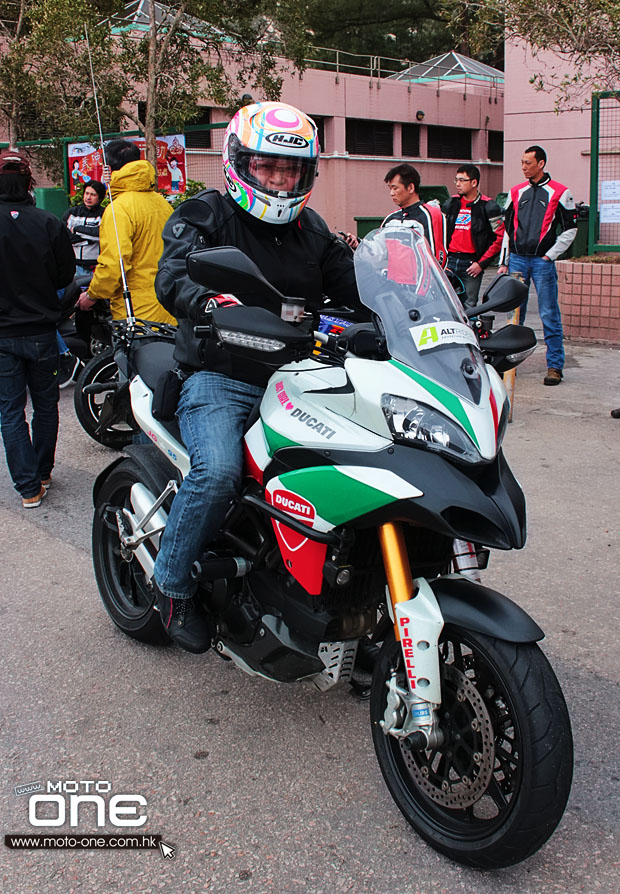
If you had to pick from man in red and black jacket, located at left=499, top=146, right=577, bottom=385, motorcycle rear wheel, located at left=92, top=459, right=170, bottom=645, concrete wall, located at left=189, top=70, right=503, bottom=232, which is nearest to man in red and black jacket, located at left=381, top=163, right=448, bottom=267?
man in red and black jacket, located at left=499, top=146, right=577, bottom=385

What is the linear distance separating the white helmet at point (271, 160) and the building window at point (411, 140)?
3232 cm

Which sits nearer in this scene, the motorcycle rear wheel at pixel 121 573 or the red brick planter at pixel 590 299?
the motorcycle rear wheel at pixel 121 573

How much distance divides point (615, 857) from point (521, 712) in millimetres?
662

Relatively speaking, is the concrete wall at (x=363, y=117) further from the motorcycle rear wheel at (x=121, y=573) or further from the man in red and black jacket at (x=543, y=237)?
the motorcycle rear wheel at (x=121, y=573)

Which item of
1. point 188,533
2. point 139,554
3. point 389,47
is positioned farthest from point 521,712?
point 389,47

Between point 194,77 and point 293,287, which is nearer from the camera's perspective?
point 293,287

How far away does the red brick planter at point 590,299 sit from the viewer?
10422mm

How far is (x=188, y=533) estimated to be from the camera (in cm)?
307

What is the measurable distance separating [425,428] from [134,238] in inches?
184

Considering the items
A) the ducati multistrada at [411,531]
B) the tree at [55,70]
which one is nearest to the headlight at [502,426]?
the ducati multistrada at [411,531]

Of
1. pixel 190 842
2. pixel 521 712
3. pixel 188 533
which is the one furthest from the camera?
pixel 188 533

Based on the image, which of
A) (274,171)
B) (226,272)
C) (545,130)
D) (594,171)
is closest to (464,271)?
(594,171)

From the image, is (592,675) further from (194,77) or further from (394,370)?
(194,77)

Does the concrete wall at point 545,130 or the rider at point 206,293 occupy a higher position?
the concrete wall at point 545,130
